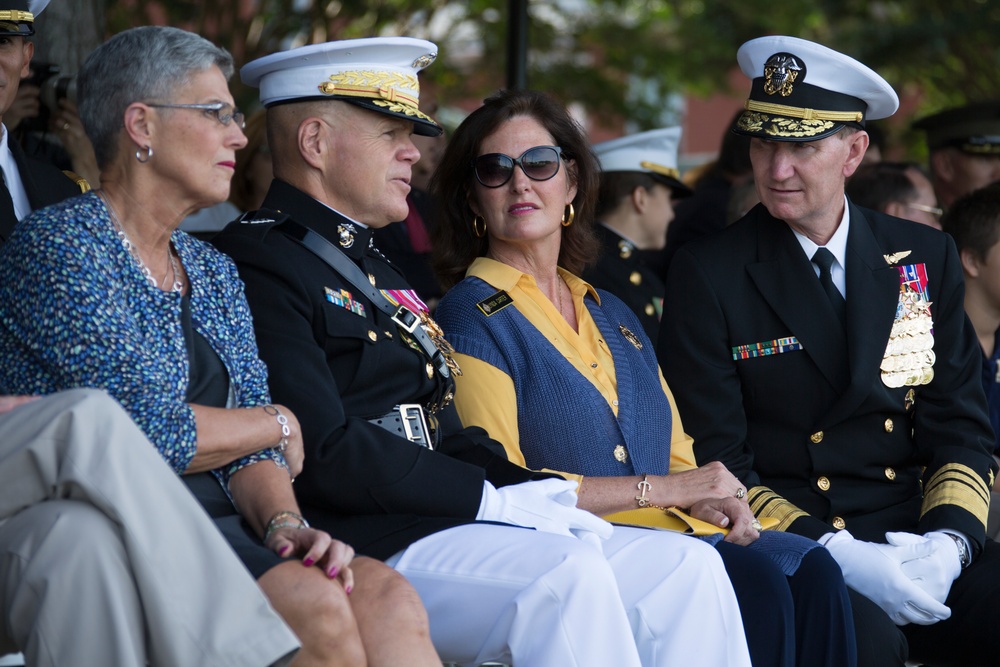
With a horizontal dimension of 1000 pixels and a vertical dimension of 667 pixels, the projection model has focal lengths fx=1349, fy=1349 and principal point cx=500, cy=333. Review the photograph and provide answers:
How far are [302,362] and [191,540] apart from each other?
2.42 ft

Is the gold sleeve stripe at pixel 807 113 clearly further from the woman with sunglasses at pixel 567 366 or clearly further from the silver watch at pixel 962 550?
the silver watch at pixel 962 550

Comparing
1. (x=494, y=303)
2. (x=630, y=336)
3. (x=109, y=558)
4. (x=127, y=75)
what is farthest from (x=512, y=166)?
(x=109, y=558)

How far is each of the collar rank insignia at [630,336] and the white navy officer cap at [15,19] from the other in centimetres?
194

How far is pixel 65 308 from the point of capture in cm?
256

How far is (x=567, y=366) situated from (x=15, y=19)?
187 cm

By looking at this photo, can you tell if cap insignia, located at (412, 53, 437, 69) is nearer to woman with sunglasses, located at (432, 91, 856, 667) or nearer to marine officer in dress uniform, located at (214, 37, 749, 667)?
marine officer in dress uniform, located at (214, 37, 749, 667)

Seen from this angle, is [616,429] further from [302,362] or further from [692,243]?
[302,362]

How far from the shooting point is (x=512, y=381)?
12.2 ft

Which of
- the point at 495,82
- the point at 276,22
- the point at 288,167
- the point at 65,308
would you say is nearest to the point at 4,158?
the point at 288,167

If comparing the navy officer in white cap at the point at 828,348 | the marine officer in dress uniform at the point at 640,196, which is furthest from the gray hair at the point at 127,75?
the marine officer in dress uniform at the point at 640,196

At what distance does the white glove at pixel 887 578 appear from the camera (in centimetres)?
359

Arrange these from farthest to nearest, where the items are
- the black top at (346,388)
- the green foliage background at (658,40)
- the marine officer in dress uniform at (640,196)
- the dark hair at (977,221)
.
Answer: the green foliage background at (658,40) < the marine officer in dress uniform at (640,196) < the dark hair at (977,221) < the black top at (346,388)

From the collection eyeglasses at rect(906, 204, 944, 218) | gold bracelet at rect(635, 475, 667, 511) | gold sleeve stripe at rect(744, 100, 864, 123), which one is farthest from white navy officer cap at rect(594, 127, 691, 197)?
gold bracelet at rect(635, 475, 667, 511)

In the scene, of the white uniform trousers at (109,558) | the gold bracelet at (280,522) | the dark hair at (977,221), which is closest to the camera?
the white uniform trousers at (109,558)
